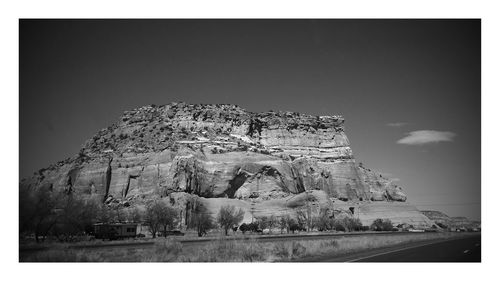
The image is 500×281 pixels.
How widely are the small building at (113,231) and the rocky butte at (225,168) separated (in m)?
33.7

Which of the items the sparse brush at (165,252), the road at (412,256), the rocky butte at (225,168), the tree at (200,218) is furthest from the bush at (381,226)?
the sparse brush at (165,252)

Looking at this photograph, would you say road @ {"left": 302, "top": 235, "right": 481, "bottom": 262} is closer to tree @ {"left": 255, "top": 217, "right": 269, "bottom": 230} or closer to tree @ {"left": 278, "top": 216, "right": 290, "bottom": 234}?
tree @ {"left": 278, "top": 216, "right": 290, "bottom": 234}

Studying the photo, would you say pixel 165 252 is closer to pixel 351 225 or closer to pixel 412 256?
pixel 412 256

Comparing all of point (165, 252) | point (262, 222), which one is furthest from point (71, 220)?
point (262, 222)

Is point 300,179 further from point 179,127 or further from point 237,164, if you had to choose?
point 179,127

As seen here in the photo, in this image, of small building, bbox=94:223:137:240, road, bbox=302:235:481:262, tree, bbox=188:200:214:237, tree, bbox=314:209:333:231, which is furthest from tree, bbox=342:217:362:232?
road, bbox=302:235:481:262

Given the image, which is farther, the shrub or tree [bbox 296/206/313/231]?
the shrub

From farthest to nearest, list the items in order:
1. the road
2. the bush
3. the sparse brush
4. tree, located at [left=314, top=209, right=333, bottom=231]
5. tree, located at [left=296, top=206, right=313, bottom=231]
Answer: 1. the bush
2. tree, located at [left=314, top=209, right=333, bottom=231]
3. tree, located at [left=296, top=206, right=313, bottom=231]
4. the sparse brush
5. the road

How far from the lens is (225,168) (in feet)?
384

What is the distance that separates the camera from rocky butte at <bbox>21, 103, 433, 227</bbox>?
108 meters

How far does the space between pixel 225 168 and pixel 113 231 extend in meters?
60.8

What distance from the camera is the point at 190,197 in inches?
3893

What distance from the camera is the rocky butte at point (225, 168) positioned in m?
108

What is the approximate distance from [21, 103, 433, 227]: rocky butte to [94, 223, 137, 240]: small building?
111 ft
